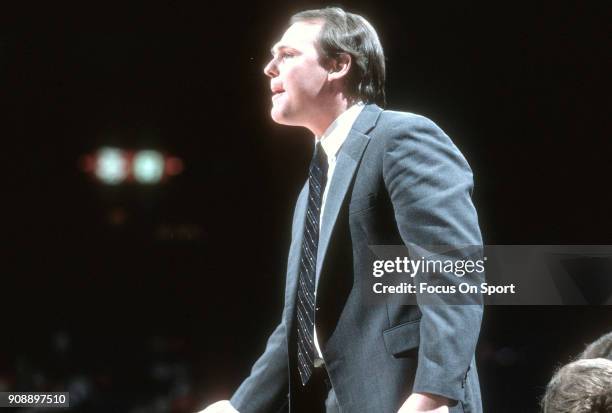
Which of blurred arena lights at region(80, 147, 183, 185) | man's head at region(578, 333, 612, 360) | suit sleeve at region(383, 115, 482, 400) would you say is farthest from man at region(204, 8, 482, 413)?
blurred arena lights at region(80, 147, 183, 185)

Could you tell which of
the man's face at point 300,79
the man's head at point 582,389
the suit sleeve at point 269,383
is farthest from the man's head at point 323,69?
the man's head at point 582,389

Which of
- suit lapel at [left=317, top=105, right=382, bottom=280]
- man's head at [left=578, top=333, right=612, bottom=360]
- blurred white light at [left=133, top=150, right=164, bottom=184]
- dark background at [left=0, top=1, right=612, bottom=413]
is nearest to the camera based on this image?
suit lapel at [left=317, top=105, right=382, bottom=280]

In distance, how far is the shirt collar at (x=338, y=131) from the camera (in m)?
1.49

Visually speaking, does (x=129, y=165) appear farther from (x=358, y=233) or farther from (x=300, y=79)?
(x=358, y=233)

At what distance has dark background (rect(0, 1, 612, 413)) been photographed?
7.66 feet

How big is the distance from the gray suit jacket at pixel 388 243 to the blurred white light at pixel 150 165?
1165 millimetres

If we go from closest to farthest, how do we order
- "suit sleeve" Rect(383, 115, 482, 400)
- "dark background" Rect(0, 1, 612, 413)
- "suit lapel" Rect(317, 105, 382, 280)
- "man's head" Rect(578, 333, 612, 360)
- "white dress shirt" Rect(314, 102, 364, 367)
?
1. "suit sleeve" Rect(383, 115, 482, 400)
2. "suit lapel" Rect(317, 105, 382, 280)
3. "white dress shirt" Rect(314, 102, 364, 367)
4. "man's head" Rect(578, 333, 612, 360)
5. "dark background" Rect(0, 1, 612, 413)

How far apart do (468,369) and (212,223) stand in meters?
1.43

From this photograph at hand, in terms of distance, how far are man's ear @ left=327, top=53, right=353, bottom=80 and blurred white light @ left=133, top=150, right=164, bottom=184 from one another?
107 centimetres

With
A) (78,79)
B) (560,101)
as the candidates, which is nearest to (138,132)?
(78,79)

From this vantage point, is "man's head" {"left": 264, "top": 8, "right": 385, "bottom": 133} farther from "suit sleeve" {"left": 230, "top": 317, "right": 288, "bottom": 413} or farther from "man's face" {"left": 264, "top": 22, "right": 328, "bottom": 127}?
"suit sleeve" {"left": 230, "top": 317, "right": 288, "bottom": 413}

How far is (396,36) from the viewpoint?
2338 millimetres

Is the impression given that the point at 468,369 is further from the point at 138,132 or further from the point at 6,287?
the point at 6,287

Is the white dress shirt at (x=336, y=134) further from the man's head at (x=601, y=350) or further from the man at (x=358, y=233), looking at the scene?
the man's head at (x=601, y=350)
